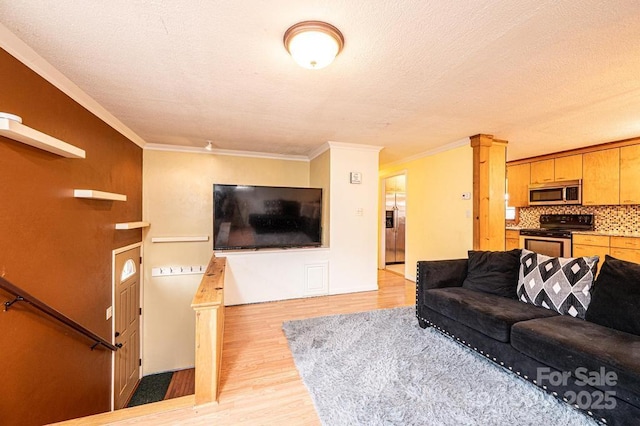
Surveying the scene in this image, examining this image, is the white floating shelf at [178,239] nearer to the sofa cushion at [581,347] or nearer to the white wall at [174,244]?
the white wall at [174,244]

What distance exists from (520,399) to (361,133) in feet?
9.88

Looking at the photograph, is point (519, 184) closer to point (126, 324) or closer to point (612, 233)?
point (612, 233)

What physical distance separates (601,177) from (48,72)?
6880 mm

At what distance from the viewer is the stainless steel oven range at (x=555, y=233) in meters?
4.46

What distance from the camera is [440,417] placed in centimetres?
158

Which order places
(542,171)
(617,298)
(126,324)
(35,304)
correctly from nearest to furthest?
(35,304)
(617,298)
(126,324)
(542,171)

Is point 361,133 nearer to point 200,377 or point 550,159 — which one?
point 200,377

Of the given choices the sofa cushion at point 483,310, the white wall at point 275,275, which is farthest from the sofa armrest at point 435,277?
the white wall at point 275,275

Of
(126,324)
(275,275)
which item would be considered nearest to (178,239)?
(126,324)

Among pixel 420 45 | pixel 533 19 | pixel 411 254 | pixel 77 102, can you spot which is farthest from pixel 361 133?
pixel 77 102

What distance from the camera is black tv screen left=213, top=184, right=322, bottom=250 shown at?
3721 mm

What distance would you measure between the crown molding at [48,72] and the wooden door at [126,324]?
1.59m

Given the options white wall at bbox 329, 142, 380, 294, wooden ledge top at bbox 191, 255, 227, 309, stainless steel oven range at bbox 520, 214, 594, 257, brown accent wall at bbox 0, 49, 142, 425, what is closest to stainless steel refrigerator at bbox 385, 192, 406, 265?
white wall at bbox 329, 142, 380, 294

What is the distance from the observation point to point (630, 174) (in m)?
3.88
